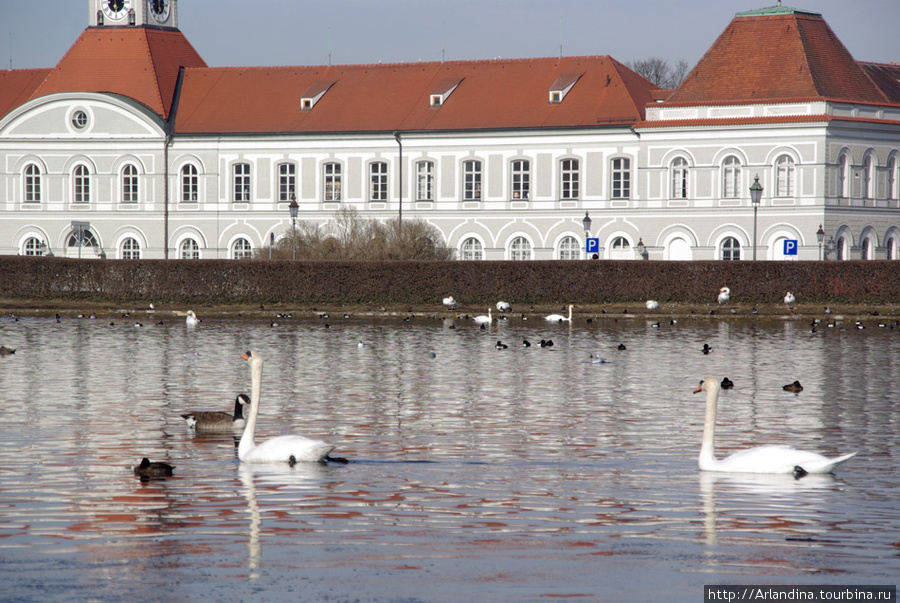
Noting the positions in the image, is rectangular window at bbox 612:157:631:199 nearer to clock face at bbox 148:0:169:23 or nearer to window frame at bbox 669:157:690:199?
window frame at bbox 669:157:690:199

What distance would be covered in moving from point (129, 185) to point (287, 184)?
29.0 ft

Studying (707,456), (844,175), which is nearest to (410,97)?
(844,175)

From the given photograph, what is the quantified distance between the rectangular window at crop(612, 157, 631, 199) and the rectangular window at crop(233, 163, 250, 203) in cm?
2022

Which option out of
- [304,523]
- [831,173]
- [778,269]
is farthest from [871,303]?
[304,523]

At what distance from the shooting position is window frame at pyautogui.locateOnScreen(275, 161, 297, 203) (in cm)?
7706

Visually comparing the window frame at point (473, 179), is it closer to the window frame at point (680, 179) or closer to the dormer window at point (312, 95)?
the dormer window at point (312, 95)

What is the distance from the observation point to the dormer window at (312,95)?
77.9 m

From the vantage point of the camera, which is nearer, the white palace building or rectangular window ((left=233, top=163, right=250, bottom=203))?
the white palace building

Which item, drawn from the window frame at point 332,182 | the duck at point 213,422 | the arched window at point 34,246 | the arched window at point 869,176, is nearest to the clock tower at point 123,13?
the arched window at point 34,246

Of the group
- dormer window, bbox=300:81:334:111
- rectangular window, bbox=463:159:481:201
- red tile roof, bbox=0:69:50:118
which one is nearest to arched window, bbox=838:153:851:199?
rectangular window, bbox=463:159:481:201

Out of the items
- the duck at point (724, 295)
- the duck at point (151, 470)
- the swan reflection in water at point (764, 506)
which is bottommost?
the swan reflection in water at point (764, 506)

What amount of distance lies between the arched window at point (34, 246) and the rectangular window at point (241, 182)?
36.2 feet

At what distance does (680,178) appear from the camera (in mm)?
70438

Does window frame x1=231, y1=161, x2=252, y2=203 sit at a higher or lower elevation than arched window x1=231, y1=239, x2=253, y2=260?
higher
